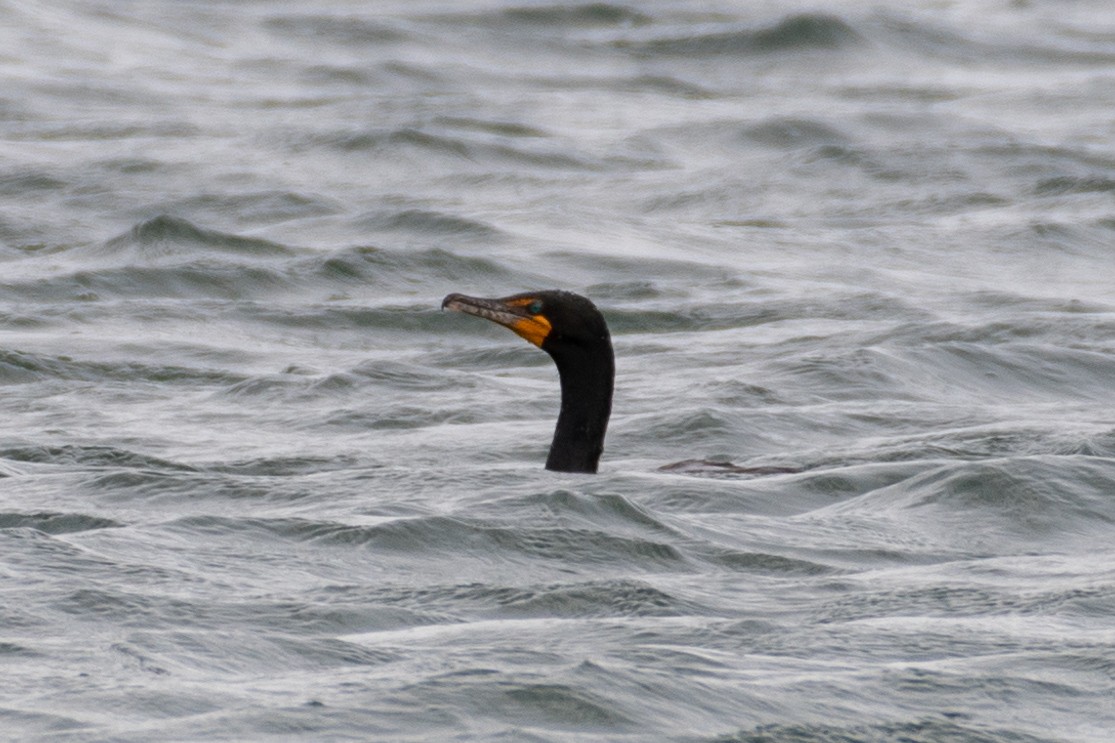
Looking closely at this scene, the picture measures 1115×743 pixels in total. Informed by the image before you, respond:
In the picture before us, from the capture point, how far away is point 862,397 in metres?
11.7

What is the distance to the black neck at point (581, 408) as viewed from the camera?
923 centimetres

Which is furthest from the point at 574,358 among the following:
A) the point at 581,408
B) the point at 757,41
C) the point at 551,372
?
the point at 757,41

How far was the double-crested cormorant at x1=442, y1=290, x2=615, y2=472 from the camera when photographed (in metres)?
9.09

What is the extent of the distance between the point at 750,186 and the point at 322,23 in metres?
9.12

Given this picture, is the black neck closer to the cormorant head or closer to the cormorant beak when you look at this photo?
the cormorant head

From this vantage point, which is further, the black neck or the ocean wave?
the ocean wave

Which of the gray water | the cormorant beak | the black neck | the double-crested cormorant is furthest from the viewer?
the black neck

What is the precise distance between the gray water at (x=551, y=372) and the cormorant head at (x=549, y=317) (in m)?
0.59

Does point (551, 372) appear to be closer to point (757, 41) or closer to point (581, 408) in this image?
point (581, 408)

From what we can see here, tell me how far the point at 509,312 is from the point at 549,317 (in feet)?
0.59

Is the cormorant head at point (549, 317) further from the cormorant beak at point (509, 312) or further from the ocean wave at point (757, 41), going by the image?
the ocean wave at point (757, 41)

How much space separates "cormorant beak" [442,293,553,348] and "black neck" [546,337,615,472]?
6.9 inches

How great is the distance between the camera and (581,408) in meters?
9.23

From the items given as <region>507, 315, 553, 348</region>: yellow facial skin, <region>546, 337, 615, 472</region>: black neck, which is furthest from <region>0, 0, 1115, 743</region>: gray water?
<region>507, 315, 553, 348</region>: yellow facial skin
